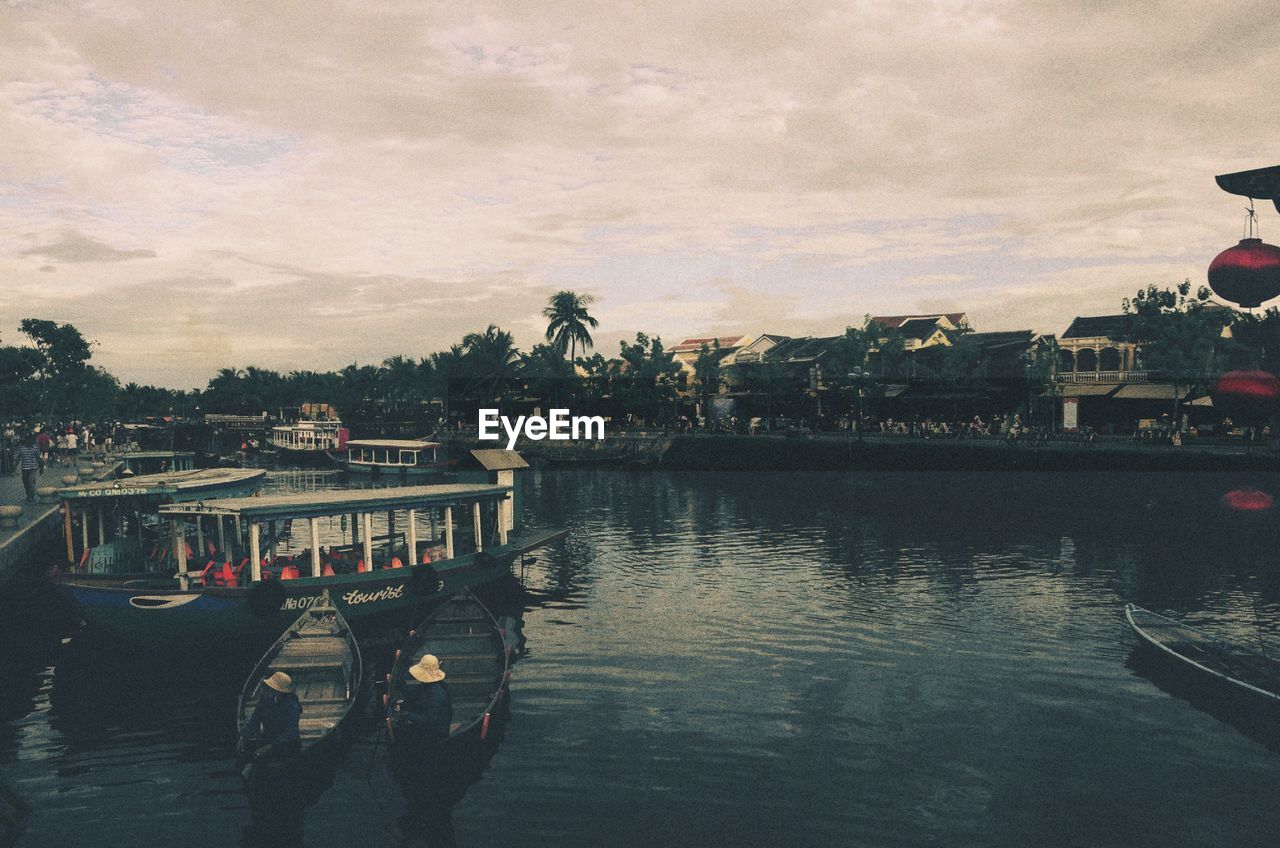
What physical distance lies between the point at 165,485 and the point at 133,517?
4.66 metres

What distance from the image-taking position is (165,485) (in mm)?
29812

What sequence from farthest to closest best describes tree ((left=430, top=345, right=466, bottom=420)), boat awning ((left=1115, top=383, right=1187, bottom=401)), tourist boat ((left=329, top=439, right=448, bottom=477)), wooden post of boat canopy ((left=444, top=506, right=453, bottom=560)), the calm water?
tree ((left=430, top=345, right=466, bottom=420))
tourist boat ((left=329, top=439, right=448, bottom=477))
boat awning ((left=1115, top=383, right=1187, bottom=401))
wooden post of boat canopy ((left=444, top=506, right=453, bottom=560))
the calm water

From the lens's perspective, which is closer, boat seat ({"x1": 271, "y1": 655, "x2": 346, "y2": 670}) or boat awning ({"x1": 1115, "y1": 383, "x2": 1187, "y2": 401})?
boat seat ({"x1": 271, "y1": 655, "x2": 346, "y2": 670})

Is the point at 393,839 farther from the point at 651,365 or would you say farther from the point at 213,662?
the point at 651,365

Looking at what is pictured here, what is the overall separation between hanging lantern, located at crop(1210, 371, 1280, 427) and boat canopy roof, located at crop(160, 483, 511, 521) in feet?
69.1

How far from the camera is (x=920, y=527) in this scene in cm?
4897

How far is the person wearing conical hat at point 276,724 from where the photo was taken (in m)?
15.2

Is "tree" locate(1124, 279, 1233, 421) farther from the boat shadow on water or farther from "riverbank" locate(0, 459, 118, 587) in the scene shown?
"riverbank" locate(0, 459, 118, 587)

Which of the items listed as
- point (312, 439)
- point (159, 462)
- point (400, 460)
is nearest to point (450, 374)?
point (312, 439)

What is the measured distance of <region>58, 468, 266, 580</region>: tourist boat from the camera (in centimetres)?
2773

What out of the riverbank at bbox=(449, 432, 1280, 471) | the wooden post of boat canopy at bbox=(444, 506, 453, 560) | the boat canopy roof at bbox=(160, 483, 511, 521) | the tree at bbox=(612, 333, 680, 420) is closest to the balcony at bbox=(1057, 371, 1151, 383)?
the riverbank at bbox=(449, 432, 1280, 471)

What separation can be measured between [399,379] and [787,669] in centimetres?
14371

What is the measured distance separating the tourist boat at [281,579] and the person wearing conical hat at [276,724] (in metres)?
7.43

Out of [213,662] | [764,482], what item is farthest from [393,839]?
[764,482]
